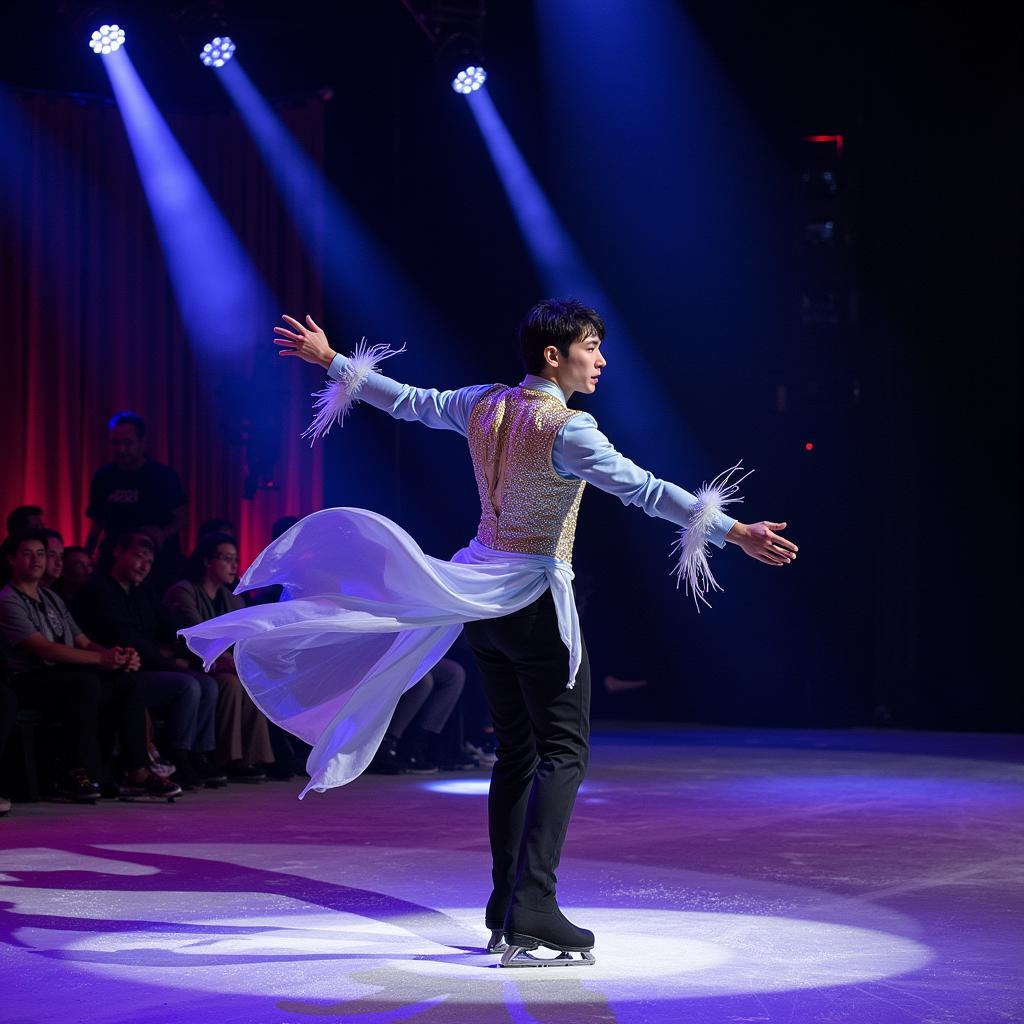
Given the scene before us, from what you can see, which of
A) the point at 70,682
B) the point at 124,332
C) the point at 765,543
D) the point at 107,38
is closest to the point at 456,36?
the point at 107,38

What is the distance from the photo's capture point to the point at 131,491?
862cm

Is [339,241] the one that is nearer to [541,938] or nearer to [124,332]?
[124,332]

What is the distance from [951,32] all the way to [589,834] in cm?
619

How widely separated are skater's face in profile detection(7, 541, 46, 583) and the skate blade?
372 centimetres

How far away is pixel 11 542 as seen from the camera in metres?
6.61

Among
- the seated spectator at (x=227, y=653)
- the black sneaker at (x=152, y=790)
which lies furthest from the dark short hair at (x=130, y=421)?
the black sneaker at (x=152, y=790)

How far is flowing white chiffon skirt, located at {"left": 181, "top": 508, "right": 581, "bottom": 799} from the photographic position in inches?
141

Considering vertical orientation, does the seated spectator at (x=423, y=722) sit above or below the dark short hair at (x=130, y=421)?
below

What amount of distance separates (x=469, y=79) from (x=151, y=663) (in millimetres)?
4497

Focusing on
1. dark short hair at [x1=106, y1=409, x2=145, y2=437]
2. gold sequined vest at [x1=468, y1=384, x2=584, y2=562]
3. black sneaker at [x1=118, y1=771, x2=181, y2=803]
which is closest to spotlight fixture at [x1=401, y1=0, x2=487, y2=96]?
dark short hair at [x1=106, y1=409, x2=145, y2=437]

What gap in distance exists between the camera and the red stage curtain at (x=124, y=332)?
978cm

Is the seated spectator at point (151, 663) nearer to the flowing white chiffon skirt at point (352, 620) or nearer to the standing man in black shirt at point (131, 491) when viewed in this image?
the standing man in black shirt at point (131, 491)

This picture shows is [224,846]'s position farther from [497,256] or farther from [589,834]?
[497,256]

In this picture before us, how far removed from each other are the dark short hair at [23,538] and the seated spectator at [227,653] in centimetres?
79
